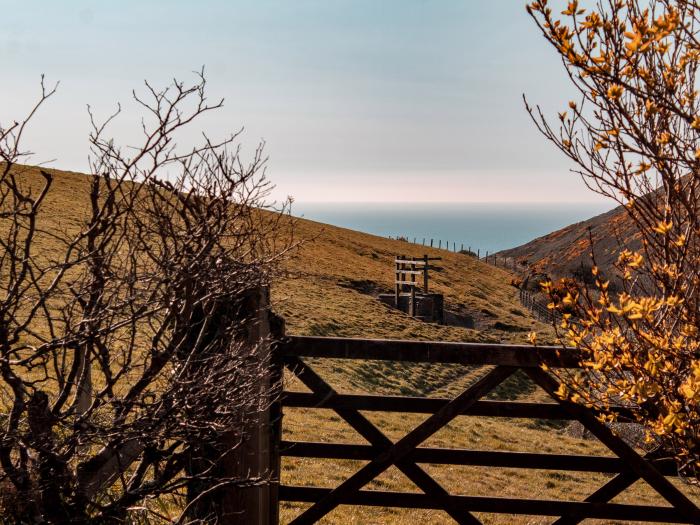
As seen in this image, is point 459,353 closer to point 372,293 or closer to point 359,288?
point 372,293

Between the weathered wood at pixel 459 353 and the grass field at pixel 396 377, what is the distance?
2802 mm

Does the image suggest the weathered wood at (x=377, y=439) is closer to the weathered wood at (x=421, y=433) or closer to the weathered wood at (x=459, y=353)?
the weathered wood at (x=421, y=433)

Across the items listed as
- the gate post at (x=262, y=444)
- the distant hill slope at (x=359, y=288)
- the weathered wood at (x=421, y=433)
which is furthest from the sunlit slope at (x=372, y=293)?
the weathered wood at (x=421, y=433)

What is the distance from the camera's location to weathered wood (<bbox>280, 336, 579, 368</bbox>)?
187 inches

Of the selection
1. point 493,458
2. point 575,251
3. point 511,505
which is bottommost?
point 511,505

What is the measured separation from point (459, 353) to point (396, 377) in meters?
18.6

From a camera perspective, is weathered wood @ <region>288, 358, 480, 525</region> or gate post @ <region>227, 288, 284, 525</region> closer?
gate post @ <region>227, 288, 284, 525</region>

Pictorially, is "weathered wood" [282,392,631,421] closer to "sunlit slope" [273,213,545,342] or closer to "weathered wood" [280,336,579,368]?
"weathered wood" [280,336,579,368]

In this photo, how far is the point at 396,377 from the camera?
2303 cm

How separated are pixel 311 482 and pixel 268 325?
602 cm

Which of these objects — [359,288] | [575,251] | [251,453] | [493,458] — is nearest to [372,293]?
[359,288]

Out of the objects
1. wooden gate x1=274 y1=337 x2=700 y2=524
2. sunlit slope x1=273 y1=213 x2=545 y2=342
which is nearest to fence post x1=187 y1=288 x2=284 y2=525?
wooden gate x1=274 y1=337 x2=700 y2=524

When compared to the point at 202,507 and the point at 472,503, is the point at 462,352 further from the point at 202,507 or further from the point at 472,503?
the point at 202,507

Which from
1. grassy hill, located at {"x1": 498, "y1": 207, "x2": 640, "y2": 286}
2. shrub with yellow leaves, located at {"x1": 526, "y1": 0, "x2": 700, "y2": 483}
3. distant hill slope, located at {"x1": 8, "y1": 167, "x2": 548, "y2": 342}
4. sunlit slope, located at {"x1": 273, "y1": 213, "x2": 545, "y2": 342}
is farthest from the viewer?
grassy hill, located at {"x1": 498, "y1": 207, "x2": 640, "y2": 286}
